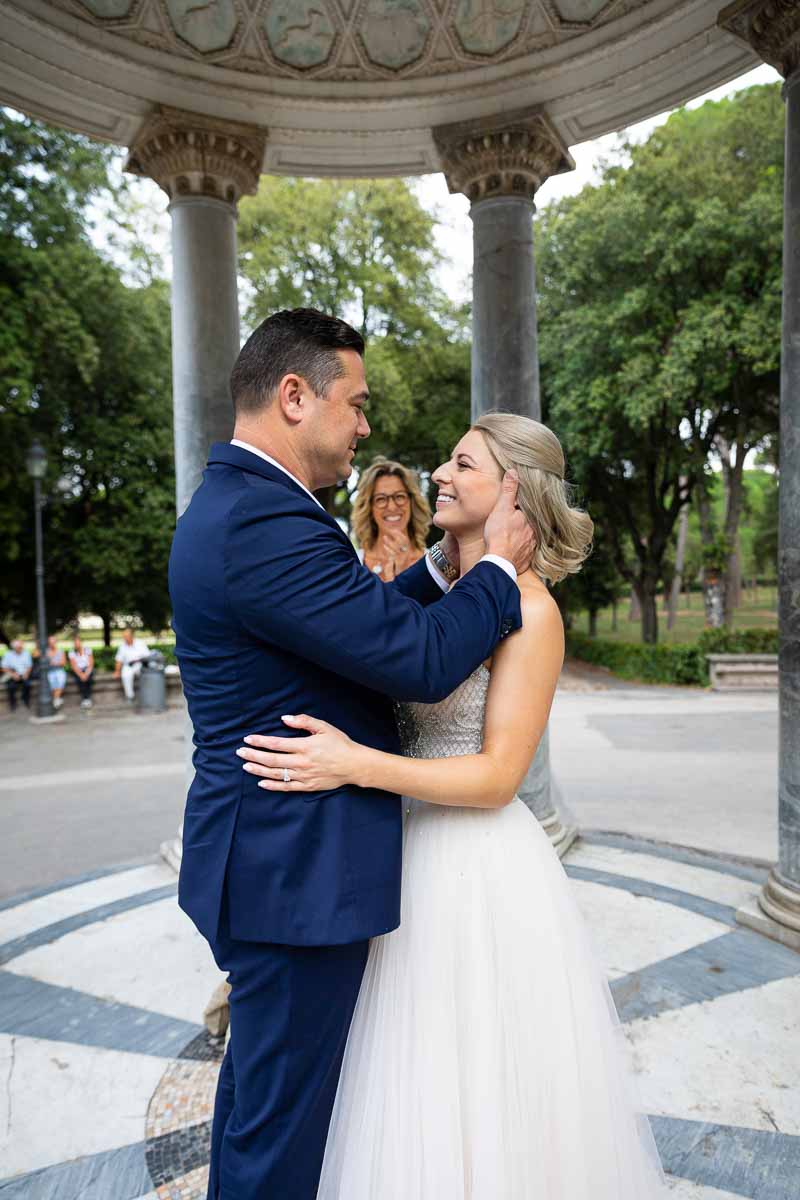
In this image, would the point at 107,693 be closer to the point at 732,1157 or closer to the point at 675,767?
the point at 675,767

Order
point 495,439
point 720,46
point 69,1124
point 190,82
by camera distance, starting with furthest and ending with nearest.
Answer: point 190,82 → point 720,46 → point 69,1124 → point 495,439

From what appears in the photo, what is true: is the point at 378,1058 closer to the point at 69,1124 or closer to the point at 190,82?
the point at 69,1124

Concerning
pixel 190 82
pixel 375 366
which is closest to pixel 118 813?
pixel 190 82

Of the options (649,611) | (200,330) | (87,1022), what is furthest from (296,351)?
(649,611)

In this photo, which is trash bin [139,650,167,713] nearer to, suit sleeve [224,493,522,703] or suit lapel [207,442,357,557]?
suit lapel [207,442,357,557]

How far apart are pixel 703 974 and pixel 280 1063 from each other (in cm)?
324

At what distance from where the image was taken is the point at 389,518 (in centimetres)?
541

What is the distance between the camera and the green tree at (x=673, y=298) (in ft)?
61.0

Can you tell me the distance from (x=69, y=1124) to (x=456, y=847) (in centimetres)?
237

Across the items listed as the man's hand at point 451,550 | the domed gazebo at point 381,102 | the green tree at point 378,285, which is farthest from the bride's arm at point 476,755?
the green tree at point 378,285

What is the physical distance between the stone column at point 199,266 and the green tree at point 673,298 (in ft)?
43.5

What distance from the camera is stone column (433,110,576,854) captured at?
5.87 m

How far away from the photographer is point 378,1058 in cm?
210

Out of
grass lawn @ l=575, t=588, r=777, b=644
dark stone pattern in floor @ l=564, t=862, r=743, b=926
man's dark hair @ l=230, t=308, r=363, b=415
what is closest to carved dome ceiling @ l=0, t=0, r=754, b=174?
man's dark hair @ l=230, t=308, r=363, b=415
